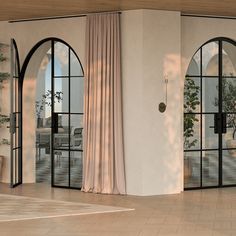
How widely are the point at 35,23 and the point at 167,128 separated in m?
2.99

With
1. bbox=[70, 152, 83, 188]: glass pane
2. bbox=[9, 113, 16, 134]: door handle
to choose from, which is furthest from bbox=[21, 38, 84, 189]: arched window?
bbox=[9, 113, 16, 134]: door handle

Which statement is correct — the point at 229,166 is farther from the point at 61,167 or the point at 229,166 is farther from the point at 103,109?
the point at 61,167

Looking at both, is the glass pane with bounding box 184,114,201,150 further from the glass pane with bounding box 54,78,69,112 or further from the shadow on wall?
the glass pane with bounding box 54,78,69,112

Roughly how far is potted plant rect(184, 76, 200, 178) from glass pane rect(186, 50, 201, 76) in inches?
4.4

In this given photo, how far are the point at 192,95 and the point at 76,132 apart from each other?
2.07 metres

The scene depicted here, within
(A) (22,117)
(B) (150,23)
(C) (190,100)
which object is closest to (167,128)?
(C) (190,100)

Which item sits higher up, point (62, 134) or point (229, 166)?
point (62, 134)

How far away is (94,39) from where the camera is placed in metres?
10.6

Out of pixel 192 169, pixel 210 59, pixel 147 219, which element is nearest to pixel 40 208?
pixel 147 219

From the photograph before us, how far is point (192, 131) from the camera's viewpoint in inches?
436

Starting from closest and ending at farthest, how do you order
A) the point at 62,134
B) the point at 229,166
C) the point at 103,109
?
the point at 103,109, the point at 62,134, the point at 229,166

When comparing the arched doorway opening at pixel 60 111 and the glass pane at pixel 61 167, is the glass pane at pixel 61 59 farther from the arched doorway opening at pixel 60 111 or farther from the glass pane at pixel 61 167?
the glass pane at pixel 61 167

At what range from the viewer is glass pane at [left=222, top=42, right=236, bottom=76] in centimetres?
1134

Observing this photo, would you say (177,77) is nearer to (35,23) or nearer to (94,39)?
(94,39)
